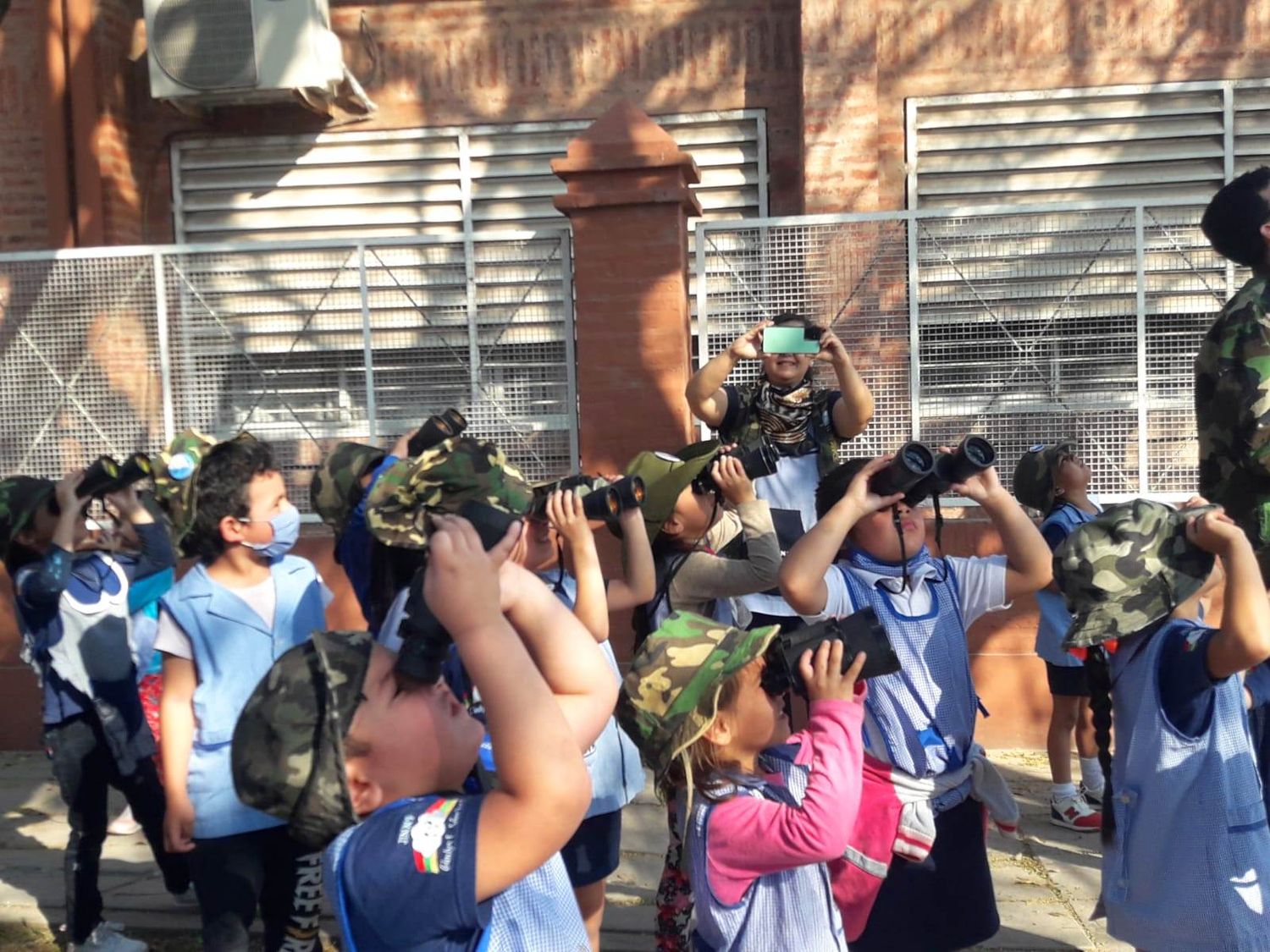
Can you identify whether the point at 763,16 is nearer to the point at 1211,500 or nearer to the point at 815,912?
the point at 1211,500

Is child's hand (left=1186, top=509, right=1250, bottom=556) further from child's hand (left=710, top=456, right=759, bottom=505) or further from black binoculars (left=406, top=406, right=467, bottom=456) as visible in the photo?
black binoculars (left=406, top=406, right=467, bottom=456)

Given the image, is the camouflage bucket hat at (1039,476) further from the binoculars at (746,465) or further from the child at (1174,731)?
the child at (1174,731)

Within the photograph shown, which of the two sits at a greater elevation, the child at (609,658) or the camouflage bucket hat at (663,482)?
the camouflage bucket hat at (663,482)

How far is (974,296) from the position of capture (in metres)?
5.80

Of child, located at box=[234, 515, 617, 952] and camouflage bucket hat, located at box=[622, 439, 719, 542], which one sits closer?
child, located at box=[234, 515, 617, 952]

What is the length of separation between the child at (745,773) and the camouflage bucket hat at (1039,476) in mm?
2664

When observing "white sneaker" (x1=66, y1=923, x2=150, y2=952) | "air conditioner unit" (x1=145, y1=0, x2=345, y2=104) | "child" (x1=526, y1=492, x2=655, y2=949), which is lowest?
"white sneaker" (x1=66, y1=923, x2=150, y2=952)

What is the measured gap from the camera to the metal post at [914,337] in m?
5.82

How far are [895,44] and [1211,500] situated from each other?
4789 mm

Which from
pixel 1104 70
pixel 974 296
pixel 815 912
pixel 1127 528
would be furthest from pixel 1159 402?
pixel 815 912

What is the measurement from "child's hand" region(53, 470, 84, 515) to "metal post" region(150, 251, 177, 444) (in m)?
2.44

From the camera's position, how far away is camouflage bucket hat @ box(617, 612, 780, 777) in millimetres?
2338

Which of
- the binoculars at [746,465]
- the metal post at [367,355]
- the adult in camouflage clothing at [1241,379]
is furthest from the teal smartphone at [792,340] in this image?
the metal post at [367,355]

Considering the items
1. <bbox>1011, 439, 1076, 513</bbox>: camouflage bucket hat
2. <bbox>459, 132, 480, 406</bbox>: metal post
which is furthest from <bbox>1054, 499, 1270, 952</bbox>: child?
<bbox>459, 132, 480, 406</bbox>: metal post
